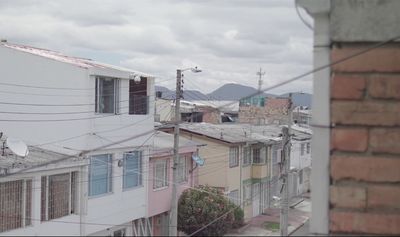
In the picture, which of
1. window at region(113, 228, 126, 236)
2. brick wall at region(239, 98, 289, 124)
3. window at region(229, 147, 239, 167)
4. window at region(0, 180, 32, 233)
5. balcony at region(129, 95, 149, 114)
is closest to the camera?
window at region(113, 228, 126, 236)

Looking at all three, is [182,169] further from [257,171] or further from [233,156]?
[257,171]

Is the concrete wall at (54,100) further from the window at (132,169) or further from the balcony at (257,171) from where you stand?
the balcony at (257,171)

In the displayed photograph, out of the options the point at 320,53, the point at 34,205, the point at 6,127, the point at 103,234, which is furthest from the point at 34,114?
the point at 320,53

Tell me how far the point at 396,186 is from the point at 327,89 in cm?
46

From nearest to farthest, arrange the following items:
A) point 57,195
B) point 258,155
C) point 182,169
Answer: point 57,195
point 182,169
point 258,155

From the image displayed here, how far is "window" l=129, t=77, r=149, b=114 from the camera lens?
15.7 m

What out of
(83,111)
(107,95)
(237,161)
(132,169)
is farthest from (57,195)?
(237,161)

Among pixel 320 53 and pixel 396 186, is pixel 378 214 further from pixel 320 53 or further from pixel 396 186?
pixel 320 53

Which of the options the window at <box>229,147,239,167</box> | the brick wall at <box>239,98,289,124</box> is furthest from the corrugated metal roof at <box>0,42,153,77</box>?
the brick wall at <box>239,98,289,124</box>

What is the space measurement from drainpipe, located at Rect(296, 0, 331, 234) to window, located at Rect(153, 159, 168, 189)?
570 inches

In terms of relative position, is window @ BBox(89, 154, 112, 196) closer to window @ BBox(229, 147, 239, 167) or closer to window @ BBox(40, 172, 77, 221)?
window @ BBox(40, 172, 77, 221)

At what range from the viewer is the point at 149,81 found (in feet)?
56.9

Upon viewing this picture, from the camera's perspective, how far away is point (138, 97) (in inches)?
664

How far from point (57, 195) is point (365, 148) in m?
9.61
